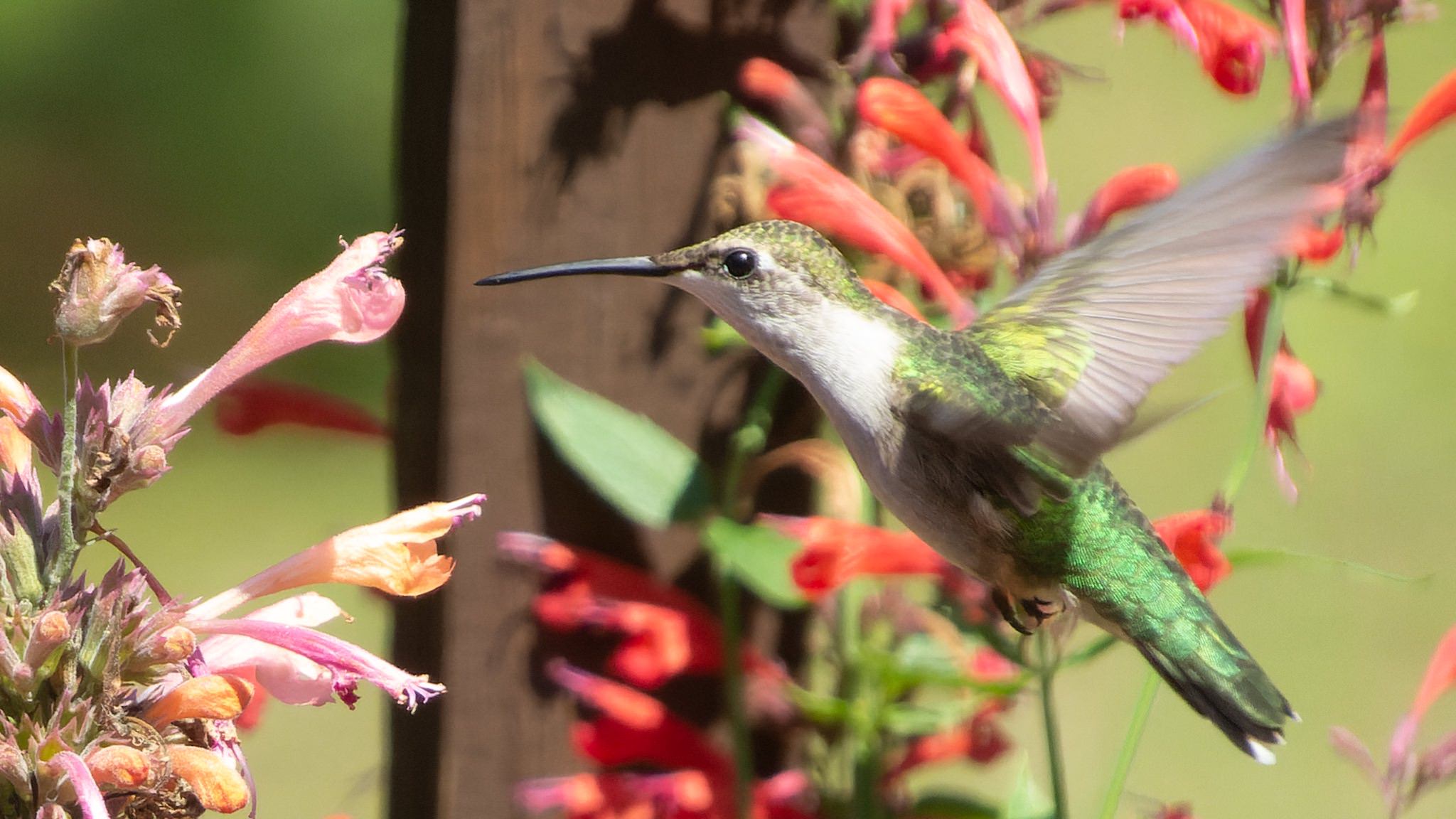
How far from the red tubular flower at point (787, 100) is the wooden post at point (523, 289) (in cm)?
4

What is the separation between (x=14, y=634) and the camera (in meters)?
0.78

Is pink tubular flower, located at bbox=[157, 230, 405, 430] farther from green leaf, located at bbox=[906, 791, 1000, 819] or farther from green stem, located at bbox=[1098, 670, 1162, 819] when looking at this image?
green leaf, located at bbox=[906, 791, 1000, 819]

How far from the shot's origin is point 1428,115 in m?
1.36

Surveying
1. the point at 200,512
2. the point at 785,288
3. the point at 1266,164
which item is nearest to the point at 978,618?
the point at 785,288

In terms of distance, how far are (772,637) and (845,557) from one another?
1.61ft

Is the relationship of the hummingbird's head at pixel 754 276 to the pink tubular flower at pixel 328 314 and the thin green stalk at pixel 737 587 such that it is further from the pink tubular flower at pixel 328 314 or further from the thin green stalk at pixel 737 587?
the thin green stalk at pixel 737 587

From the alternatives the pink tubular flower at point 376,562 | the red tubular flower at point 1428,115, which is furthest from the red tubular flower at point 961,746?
the pink tubular flower at point 376,562

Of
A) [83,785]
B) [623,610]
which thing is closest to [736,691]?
[623,610]

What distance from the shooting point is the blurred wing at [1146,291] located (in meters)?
1.00

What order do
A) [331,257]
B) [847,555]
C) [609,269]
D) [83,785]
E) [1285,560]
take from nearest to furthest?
[83,785] → [609,269] → [1285,560] → [847,555] → [331,257]

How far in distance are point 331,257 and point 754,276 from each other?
4.46 metres

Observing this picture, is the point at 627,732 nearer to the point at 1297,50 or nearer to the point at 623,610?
the point at 623,610

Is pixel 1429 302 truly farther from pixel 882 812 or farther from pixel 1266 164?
pixel 1266 164

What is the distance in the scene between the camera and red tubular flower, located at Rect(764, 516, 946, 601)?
140 cm
